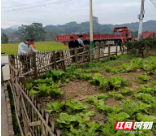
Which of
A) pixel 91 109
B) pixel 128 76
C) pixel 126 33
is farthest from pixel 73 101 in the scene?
pixel 126 33

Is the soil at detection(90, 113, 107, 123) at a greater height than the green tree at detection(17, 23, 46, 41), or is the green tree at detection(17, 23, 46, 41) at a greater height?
the green tree at detection(17, 23, 46, 41)

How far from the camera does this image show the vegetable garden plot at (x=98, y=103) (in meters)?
2.87

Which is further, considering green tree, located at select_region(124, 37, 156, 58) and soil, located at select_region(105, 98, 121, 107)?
green tree, located at select_region(124, 37, 156, 58)

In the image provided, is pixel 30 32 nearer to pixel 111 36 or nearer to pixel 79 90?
pixel 111 36

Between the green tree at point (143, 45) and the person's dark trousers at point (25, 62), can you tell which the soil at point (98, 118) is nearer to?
the person's dark trousers at point (25, 62)

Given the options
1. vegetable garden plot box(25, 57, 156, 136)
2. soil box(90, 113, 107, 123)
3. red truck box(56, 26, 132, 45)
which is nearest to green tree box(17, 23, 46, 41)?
red truck box(56, 26, 132, 45)

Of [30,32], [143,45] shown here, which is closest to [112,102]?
[143,45]

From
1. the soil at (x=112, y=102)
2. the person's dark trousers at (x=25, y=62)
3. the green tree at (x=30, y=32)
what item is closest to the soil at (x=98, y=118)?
the soil at (x=112, y=102)

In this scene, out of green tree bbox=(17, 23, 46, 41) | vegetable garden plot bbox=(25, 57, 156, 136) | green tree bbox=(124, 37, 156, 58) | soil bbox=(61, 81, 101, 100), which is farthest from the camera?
green tree bbox=(17, 23, 46, 41)

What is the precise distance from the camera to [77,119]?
3.01 meters

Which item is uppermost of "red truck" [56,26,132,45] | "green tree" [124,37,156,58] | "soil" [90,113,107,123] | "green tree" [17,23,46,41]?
"green tree" [17,23,46,41]

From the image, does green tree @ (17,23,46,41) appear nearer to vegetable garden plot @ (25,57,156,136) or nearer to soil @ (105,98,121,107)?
vegetable garden plot @ (25,57,156,136)

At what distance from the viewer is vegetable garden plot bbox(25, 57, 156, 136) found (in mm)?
2867

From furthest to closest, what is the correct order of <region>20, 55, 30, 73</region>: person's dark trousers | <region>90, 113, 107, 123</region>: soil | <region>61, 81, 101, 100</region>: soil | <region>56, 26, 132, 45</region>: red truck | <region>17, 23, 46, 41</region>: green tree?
<region>17, 23, 46, 41</region>: green tree < <region>56, 26, 132, 45</region>: red truck < <region>20, 55, 30, 73</region>: person's dark trousers < <region>61, 81, 101, 100</region>: soil < <region>90, 113, 107, 123</region>: soil
